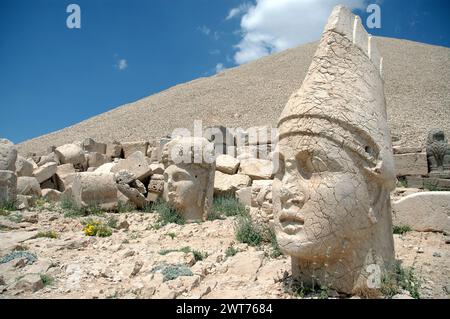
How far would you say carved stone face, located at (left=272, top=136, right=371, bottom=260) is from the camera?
294cm

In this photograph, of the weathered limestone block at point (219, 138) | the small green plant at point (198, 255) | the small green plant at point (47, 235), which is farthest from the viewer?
the weathered limestone block at point (219, 138)

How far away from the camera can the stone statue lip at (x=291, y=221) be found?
3.03 metres

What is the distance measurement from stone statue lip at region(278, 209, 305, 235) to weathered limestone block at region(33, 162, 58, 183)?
28.8 feet

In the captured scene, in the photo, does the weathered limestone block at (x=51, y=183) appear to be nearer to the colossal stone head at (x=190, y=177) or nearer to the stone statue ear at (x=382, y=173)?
the colossal stone head at (x=190, y=177)

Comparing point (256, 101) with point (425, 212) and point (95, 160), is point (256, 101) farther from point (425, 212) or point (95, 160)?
point (425, 212)

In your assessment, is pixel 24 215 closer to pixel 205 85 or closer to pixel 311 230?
pixel 311 230

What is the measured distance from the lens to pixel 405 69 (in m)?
30.9

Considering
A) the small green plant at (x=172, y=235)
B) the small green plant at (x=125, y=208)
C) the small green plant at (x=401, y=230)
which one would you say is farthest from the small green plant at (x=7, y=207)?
the small green plant at (x=401, y=230)

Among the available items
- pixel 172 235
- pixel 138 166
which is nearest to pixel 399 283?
pixel 172 235

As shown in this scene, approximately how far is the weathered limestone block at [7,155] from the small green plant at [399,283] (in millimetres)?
6931

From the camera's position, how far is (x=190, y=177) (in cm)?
661

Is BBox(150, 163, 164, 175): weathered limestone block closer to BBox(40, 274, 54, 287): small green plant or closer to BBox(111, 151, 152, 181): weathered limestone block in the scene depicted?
BBox(111, 151, 152, 181): weathered limestone block

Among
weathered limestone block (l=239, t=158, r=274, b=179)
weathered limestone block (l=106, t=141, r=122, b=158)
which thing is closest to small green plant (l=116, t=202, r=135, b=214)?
weathered limestone block (l=239, t=158, r=274, b=179)

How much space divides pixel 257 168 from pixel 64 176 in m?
5.55
